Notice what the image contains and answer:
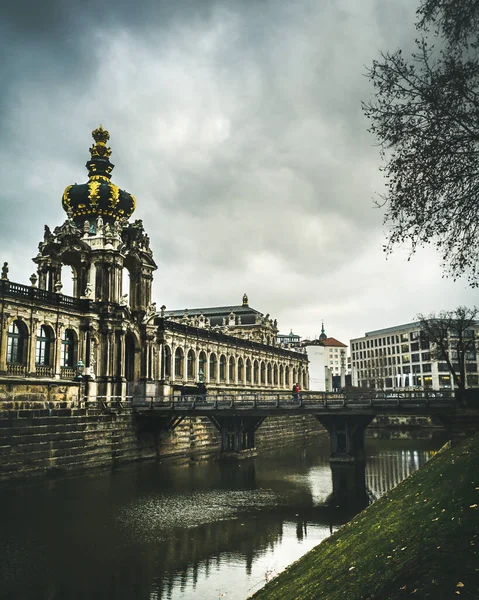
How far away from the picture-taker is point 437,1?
15.5 meters

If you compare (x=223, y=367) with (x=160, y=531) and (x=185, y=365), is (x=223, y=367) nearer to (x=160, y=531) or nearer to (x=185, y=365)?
(x=185, y=365)

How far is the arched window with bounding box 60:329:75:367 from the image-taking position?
4613 cm

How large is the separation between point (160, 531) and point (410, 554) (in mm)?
16767

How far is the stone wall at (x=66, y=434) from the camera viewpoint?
118 ft

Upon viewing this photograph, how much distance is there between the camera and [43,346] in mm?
43844

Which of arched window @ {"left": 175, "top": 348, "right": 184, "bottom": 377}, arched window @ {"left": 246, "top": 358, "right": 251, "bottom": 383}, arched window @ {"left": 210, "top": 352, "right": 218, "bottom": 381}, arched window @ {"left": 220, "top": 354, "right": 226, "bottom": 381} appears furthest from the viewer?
arched window @ {"left": 246, "top": 358, "right": 251, "bottom": 383}

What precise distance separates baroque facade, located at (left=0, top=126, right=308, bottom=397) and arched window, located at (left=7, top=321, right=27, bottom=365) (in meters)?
0.07

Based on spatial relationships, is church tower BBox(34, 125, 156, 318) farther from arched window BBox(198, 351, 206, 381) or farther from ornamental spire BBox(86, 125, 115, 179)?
arched window BBox(198, 351, 206, 381)

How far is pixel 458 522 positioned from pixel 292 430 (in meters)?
68.1

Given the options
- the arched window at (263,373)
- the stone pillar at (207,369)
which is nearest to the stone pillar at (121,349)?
the stone pillar at (207,369)

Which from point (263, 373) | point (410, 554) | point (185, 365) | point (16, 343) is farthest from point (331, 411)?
point (263, 373)

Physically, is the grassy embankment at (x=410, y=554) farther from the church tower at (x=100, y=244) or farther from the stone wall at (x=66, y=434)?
the church tower at (x=100, y=244)

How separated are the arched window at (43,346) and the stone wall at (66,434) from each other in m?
2.18

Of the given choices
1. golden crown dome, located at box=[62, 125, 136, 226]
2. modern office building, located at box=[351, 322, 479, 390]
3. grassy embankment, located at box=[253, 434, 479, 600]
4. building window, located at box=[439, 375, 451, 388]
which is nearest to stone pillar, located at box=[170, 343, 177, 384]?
golden crown dome, located at box=[62, 125, 136, 226]
